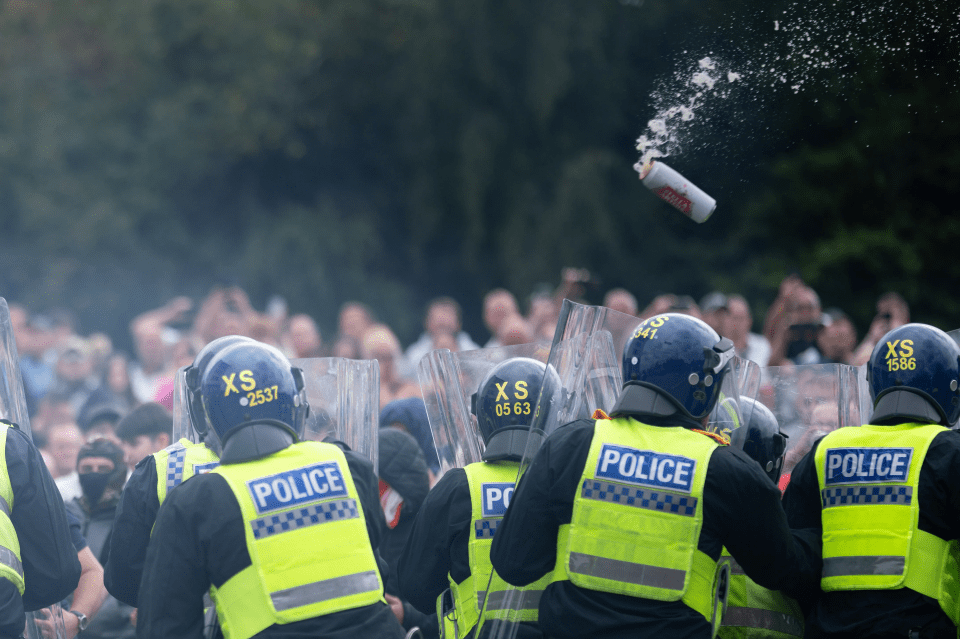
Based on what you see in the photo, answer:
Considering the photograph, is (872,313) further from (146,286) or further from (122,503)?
(146,286)

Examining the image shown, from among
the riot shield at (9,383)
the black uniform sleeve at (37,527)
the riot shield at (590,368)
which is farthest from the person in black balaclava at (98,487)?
the riot shield at (590,368)

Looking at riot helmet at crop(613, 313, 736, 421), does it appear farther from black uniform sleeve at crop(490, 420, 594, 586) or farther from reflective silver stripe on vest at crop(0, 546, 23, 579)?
reflective silver stripe on vest at crop(0, 546, 23, 579)

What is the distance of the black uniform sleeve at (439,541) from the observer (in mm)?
4465

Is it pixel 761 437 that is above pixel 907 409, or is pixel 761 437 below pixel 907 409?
below

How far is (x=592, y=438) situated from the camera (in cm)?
387

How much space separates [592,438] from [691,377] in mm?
401

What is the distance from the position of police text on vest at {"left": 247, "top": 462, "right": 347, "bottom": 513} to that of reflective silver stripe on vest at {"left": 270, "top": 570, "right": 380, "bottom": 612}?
276mm

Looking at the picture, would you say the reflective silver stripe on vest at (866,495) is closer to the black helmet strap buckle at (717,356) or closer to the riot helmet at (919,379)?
the riot helmet at (919,379)

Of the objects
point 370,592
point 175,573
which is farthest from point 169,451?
point 370,592

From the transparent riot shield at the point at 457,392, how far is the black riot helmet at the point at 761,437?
0.94 meters

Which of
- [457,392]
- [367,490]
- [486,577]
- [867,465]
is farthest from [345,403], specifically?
[867,465]

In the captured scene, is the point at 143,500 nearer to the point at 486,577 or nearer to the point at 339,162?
the point at 486,577

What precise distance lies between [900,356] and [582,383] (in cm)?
123

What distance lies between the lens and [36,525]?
432 cm
